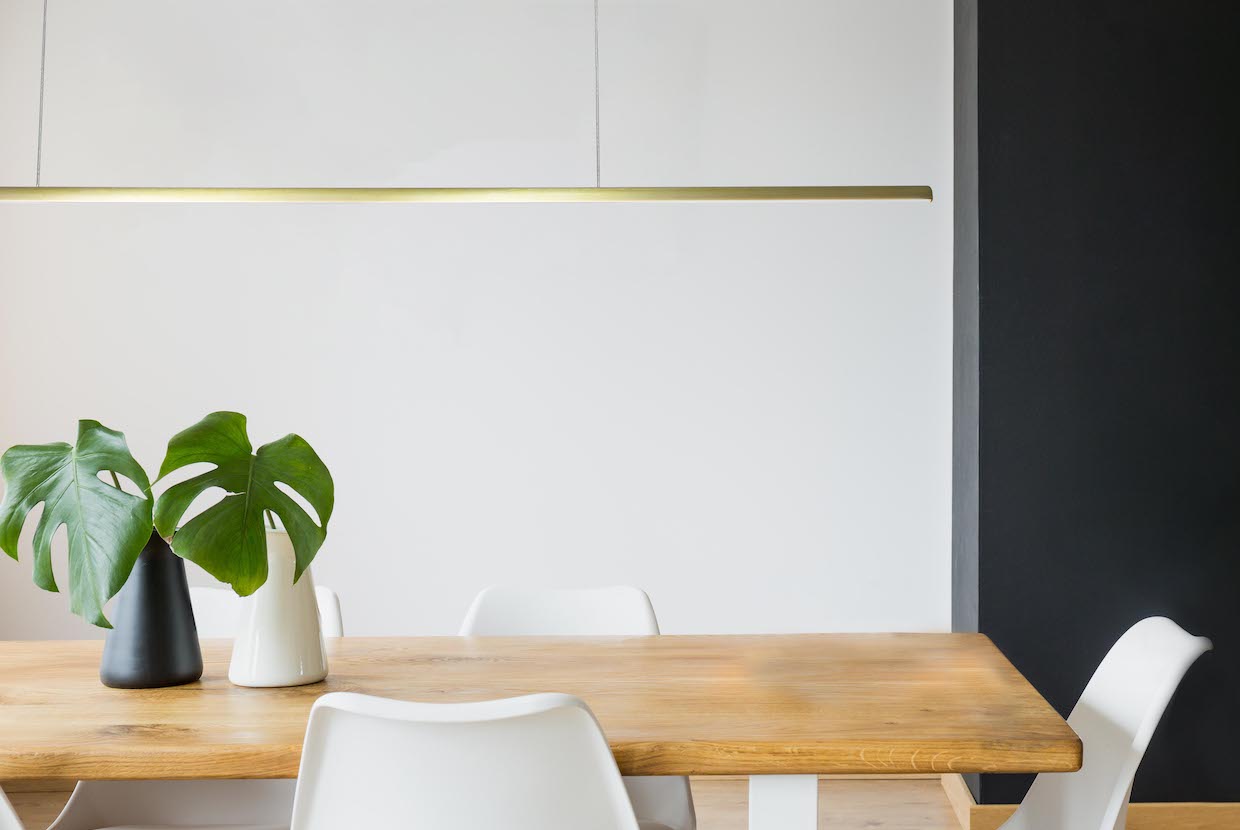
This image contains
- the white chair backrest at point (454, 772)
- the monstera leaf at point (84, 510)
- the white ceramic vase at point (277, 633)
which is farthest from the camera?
the white ceramic vase at point (277, 633)

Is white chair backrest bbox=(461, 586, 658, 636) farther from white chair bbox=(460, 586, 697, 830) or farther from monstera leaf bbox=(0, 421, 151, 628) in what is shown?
monstera leaf bbox=(0, 421, 151, 628)

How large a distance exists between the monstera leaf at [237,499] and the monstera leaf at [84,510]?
0.05 metres

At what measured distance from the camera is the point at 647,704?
1492 millimetres

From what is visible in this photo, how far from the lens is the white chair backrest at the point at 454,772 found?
1181 millimetres

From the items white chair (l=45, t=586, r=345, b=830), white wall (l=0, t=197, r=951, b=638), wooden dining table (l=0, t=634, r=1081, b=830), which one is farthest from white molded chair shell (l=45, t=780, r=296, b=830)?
white wall (l=0, t=197, r=951, b=638)

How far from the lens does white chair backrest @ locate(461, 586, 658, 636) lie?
231cm

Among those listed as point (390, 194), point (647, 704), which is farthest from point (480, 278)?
point (647, 704)

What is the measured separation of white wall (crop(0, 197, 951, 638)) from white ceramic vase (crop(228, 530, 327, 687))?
1805mm

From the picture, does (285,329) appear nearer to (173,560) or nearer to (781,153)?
(781,153)

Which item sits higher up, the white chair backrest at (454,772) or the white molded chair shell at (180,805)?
the white chair backrest at (454,772)

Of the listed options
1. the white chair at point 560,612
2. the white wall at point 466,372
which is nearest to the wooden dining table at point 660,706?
the white chair at point 560,612

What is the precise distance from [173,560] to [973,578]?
212 cm

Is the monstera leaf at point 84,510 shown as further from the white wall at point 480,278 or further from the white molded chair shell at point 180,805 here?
the white wall at point 480,278

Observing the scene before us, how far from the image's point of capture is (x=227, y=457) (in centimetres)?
156
